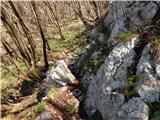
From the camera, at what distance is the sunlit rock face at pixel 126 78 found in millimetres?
8648

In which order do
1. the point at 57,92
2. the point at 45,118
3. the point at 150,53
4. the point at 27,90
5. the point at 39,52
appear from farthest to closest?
the point at 39,52 → the point at 27,90 → the point at 57,92 → the point at 45,118 → the point at 150,53

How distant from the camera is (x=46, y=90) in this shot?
1222cm

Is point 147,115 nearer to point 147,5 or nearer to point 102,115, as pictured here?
point 102,115

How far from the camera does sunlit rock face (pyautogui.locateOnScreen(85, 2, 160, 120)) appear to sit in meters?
8.65

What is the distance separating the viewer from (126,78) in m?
9.50

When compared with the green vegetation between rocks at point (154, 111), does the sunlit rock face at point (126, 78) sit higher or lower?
higher

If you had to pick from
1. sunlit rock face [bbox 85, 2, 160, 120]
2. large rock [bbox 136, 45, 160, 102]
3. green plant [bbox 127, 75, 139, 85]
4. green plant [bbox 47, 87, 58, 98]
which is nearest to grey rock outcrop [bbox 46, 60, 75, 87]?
green plant [bbox 47, 87, 58, 98]

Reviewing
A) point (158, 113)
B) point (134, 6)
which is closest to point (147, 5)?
point (134, 6)

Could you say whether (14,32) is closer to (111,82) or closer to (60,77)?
(60,77)

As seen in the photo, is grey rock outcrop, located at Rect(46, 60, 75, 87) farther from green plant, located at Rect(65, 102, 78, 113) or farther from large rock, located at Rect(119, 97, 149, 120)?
large rock, located at Rect(119, 97, 149, 120)

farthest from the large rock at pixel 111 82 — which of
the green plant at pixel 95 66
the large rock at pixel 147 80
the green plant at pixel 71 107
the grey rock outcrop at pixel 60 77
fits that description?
the grey rock outcrop at pixel 60 77

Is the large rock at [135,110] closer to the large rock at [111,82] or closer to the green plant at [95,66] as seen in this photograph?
the large rock at [111,82]

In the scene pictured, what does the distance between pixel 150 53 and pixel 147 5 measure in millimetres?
2642

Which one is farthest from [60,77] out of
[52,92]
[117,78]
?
[117,78]
